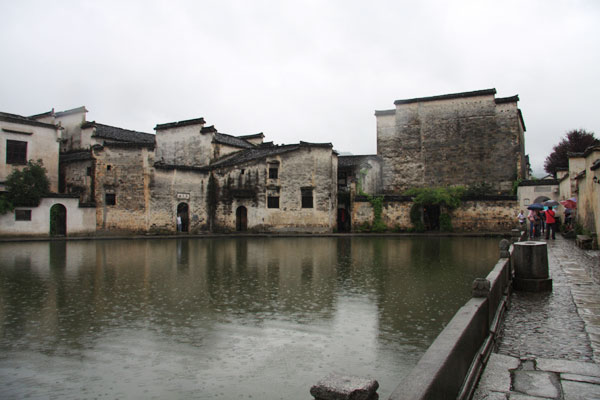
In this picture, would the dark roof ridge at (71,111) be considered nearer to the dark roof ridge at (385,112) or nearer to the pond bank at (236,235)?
the pond bank at (236,235)

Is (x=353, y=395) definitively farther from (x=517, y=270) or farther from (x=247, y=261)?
(x=247, y=261)

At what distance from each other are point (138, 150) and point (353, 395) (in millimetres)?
26424

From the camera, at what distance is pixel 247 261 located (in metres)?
13.3

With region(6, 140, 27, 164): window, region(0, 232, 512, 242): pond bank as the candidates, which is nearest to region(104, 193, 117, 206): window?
region(0, 232, 512, 242): pond bank

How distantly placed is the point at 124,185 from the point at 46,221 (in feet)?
14.9

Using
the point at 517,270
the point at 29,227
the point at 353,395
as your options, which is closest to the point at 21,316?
the point at 353,395

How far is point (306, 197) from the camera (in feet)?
92.0

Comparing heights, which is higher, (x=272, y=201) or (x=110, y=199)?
(x=110, y=199)

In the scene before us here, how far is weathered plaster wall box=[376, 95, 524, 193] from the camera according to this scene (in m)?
29.7

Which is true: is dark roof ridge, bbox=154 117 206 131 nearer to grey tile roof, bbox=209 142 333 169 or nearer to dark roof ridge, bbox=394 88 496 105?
grey tile roof, bbox=209 142 333 169

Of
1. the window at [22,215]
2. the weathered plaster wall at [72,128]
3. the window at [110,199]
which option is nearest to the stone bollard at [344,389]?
the window at [22,215]

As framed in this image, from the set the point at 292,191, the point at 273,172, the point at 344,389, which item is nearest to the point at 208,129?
the point at 273,172

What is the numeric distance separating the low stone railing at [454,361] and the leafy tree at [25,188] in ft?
82.0

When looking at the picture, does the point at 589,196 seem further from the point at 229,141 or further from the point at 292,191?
the point at 229,141
